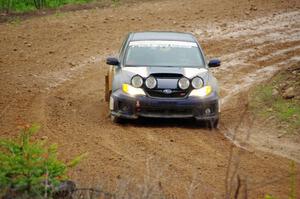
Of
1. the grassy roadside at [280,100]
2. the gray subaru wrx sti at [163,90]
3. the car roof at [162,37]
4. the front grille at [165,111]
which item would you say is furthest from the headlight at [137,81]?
the grassy roadside at [280,100]

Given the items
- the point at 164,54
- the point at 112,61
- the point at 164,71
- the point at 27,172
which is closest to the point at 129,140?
the point at 164,71

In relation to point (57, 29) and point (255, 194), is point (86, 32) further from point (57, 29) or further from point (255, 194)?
point (255, 194)

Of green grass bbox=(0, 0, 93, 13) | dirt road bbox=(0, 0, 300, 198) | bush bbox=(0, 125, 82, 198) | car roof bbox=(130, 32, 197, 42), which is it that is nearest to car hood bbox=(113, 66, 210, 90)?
dirt road bbox=(0, 0, 300, 198)

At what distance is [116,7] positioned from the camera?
25250 millimetres

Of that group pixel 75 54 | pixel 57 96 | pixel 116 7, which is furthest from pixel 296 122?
pixel 116 7

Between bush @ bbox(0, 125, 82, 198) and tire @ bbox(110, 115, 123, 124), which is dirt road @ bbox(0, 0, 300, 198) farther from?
bush @ bbox(0, 125, 82, 198)

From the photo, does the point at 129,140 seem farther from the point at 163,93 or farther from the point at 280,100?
the point at 280,100

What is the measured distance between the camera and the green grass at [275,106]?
12964 mm

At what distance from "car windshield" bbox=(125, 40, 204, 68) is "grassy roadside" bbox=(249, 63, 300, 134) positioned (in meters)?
1.86

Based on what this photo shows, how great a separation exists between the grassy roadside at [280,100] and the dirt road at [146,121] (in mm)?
416

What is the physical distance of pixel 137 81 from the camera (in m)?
12.0

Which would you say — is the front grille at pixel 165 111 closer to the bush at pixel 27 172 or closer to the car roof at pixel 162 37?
the car roof at pixel 162 37

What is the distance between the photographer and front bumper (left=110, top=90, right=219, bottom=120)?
38.9ft

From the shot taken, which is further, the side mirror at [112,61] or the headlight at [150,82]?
the side mirror at [112,61]
